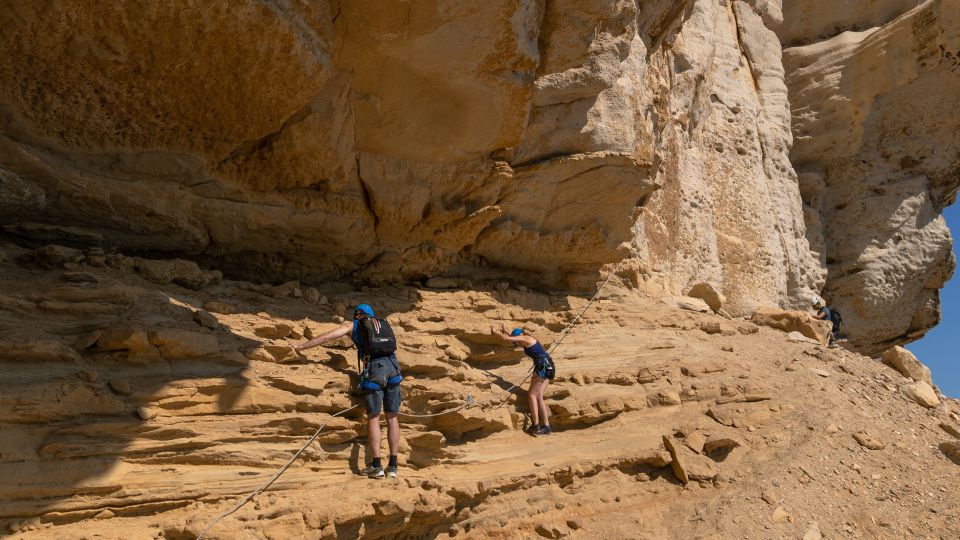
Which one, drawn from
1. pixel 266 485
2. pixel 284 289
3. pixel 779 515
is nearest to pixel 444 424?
pixel 266 485

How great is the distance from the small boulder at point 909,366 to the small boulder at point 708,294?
226 centimetres

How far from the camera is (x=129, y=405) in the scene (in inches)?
157

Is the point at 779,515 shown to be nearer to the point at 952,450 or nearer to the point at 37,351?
the point at 952,450

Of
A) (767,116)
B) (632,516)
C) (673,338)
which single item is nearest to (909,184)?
(767,116)

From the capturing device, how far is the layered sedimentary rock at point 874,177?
48.8 ft

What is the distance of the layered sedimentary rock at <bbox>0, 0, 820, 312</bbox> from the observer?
466 cm

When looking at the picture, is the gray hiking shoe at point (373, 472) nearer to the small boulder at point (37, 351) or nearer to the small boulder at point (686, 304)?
the small boulder at point (37, 351)

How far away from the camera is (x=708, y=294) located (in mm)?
10047

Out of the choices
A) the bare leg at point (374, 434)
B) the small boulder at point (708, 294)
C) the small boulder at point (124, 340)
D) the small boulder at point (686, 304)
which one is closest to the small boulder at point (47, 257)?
the small boulder at point (124, 340)

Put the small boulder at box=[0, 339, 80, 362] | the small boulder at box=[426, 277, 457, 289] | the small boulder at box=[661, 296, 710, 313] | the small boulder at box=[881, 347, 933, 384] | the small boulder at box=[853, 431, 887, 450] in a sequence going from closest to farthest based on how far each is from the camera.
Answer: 1. the small boulder at box=[0, 339, 80, 362]
2. the small boulder at box=[853, 431, 887, 450]
3. the small boulder at box=[426, 277, 457, 289]
4. the small boulder at box=[881, 347, 933, 384]
5. the small boulder at box=[661, 296, 710, 313]

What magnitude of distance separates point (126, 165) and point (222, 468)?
93.7 inches

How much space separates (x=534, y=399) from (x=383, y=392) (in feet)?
5.11

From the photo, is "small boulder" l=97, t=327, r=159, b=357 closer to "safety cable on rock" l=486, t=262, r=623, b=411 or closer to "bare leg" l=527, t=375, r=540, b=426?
"safety cable on rock" l=486, t=262, r=623, b=411

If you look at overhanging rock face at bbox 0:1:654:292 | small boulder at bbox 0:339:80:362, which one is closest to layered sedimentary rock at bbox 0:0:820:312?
overhanging rock face at bbox 0:1:654:292
